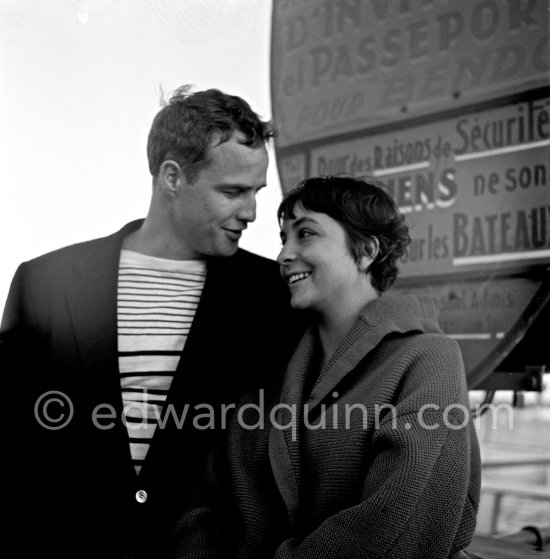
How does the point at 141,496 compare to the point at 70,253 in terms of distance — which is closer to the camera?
the point at 141,496

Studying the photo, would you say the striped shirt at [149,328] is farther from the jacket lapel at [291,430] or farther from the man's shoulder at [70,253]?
the jacket lapel at [291,430]

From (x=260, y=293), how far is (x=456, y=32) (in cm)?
76

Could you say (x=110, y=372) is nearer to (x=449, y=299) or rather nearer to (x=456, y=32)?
(x=449, y=299)

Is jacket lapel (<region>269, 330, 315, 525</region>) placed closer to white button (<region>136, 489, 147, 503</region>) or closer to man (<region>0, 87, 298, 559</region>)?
man (<region>0, 87, 298, 559</region>)

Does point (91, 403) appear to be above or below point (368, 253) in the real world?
below

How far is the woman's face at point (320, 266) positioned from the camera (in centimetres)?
143

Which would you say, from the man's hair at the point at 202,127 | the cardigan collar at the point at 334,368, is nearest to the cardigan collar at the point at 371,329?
the cardigan collar at the point at 334,368

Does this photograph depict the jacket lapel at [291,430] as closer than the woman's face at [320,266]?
Yes

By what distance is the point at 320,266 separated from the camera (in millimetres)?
1423

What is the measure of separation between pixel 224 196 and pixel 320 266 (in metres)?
0.25

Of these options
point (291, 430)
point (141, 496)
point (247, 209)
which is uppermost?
point (247, 209)

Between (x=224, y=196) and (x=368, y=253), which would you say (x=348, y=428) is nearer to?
(x=368, y=253)

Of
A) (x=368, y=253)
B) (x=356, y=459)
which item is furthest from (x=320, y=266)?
(x=356, y=459)

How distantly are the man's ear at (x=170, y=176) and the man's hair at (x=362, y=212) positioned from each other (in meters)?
0.23
